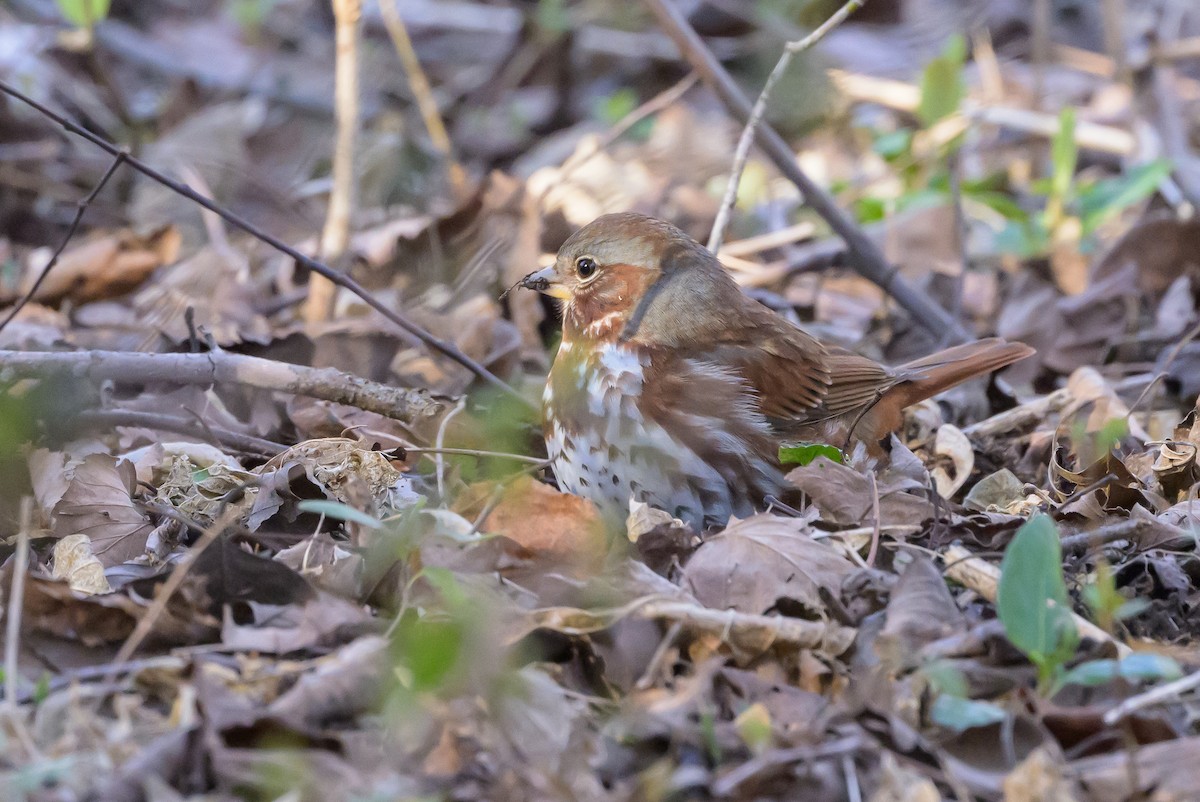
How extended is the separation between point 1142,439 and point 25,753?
3.31 metres

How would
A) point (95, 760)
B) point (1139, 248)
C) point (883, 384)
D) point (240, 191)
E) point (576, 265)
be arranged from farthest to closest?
point (240, 191)
point (1139, 248)
point (883, 384)
point (576, 265)
point (95, 760)

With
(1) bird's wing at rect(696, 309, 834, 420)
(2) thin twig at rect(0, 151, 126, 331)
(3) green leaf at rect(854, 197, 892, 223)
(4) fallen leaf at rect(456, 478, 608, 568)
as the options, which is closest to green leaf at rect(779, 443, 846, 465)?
(1) bird's wing at rect(696, 309, 834, 420)

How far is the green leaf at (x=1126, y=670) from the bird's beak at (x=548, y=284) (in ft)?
6.57

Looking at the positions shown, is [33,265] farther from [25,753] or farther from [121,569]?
[25,753]

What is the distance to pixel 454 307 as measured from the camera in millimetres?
5230

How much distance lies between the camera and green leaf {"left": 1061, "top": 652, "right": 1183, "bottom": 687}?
2.40 metres

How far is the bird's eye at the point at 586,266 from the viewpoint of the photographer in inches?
158

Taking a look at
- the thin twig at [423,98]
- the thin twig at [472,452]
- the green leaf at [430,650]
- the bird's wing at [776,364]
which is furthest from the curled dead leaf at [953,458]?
the thin twig at [423,98]

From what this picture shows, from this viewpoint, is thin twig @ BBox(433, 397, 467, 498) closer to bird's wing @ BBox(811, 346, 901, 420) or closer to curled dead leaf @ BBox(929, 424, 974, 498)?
bird's wing @ BBox(811, 346, 901, 420)

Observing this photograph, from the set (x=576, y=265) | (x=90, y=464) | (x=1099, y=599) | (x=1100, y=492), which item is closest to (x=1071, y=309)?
(x=1100, y=492)

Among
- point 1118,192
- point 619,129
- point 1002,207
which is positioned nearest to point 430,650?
point 619,129

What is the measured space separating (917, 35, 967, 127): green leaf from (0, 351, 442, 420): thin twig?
309 centimetres

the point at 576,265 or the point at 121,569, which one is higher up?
the point at 576,265

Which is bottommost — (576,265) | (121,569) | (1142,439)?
(1142,439)
